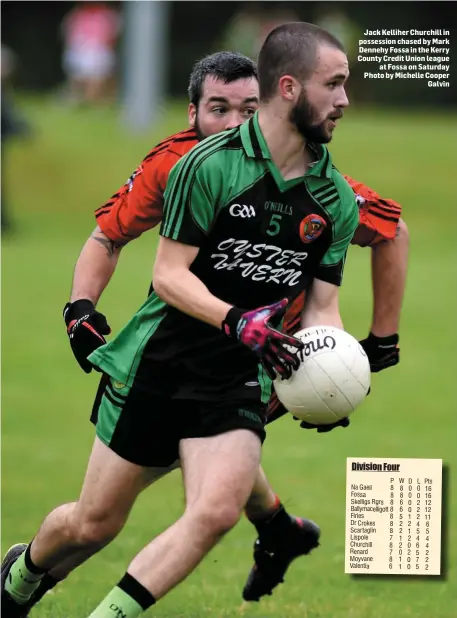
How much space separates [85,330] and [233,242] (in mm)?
840

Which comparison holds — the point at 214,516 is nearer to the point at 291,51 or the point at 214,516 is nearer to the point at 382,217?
the point at 291,51

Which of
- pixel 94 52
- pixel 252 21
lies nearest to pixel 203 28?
pixel 94 52

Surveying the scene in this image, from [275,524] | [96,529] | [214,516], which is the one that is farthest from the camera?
[275,524]

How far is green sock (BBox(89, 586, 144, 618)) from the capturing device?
4422mm

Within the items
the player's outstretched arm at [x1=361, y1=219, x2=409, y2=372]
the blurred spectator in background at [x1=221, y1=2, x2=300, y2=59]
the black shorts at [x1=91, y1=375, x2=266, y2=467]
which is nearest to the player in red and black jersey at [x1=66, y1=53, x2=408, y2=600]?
the player's outstretched arm at [x1=361, y1=219, x2=409, y2=372]

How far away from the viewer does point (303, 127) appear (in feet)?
15.1

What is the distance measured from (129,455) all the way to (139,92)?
72.1 feet

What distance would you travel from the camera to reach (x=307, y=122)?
459 cm

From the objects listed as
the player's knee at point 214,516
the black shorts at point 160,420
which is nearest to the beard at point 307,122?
the black shorts at point 160,420

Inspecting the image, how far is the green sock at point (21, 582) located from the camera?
211 inches

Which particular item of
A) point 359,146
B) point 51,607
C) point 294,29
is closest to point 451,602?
point 51,607

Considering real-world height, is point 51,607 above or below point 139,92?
above

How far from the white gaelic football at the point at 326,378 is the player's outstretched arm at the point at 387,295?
104cm

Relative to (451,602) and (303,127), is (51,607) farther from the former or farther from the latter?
(303,127)
